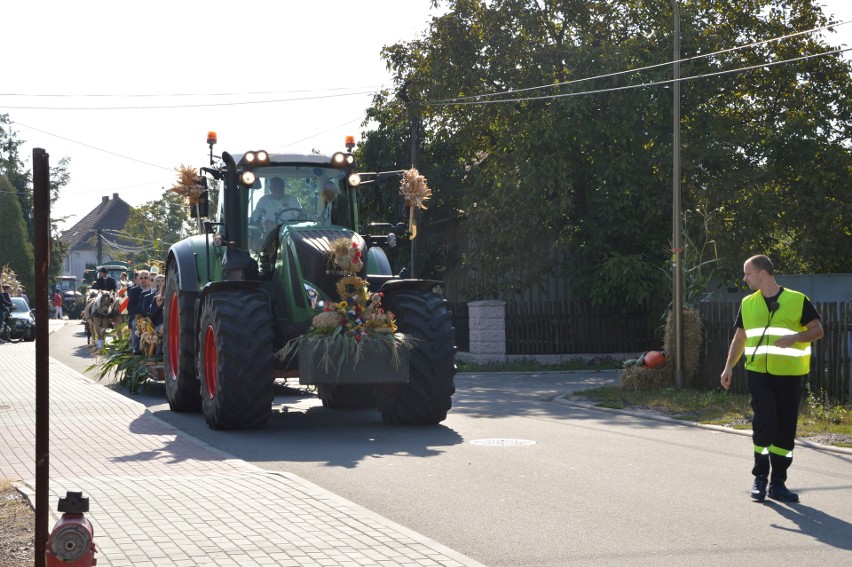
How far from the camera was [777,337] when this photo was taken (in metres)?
9.00

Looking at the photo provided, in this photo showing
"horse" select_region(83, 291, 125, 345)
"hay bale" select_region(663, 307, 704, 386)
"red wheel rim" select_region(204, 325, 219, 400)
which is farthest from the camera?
"horse" select_region(83, 291, 125, 345)

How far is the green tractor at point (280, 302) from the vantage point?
42.2ft

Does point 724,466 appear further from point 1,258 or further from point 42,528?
point 1,258

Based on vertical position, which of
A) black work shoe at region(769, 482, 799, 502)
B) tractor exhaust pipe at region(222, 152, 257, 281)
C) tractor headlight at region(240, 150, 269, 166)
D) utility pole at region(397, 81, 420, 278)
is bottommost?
black work shoe at region(769, 482, 799, 502)

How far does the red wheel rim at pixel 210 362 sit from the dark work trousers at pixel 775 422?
6.78m

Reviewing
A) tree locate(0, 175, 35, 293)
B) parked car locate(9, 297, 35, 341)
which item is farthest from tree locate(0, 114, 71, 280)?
parked car locate(9, 297, 35, 341)

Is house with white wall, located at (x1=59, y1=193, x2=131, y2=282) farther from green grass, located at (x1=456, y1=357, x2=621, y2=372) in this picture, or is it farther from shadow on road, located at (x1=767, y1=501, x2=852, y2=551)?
shadow on road, located at (x1=767, y1=501, x2=852, y2=551)

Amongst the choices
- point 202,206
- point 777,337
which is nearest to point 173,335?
point 202,206

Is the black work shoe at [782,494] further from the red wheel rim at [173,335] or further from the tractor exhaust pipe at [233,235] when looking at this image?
the red wheel rim at [173,335]

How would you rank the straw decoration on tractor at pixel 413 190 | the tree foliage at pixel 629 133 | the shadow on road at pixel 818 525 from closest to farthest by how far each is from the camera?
the shadow on road at pixel 818 525, the straw decoration on tractor at pixel 413 190, the tree foliage at pixel 629 133

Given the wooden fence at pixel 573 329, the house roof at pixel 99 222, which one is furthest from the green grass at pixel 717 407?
the house roof at pixel 99 222

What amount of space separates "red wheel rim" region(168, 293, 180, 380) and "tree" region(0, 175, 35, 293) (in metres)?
55.6

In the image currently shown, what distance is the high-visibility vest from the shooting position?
8.93 metres

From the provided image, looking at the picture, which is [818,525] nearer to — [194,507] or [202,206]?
[194,507]
